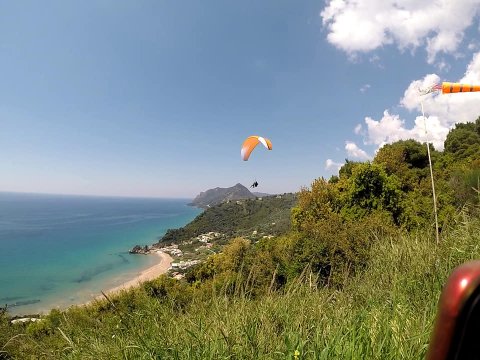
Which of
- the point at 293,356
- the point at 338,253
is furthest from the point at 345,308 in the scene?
the point at 338,253

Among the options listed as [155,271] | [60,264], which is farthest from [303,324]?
[60,264]

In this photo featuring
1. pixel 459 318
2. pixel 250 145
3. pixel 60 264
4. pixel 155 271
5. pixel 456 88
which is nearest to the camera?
pixel 459 318

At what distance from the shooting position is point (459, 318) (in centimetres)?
51

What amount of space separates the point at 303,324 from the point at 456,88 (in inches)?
252

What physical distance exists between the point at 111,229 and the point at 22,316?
11286 centimetres

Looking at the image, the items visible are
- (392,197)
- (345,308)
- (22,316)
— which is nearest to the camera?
(345,308)

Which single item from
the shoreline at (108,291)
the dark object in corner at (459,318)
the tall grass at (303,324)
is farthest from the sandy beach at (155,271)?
the dark object in corner at (459,318)

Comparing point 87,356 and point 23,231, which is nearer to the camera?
point 87,356

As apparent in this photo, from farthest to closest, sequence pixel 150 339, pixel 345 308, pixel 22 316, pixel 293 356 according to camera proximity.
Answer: pixel 22 316
pixel 345 308
pixel 150 339
pixel 293 356

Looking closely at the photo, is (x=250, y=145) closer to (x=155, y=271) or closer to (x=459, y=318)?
(x=459, y=318)

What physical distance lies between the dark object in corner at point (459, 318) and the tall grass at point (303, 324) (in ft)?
7.34

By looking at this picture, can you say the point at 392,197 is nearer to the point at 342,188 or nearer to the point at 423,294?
the point at 342,188

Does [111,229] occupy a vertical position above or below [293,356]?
below

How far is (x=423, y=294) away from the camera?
379cm
